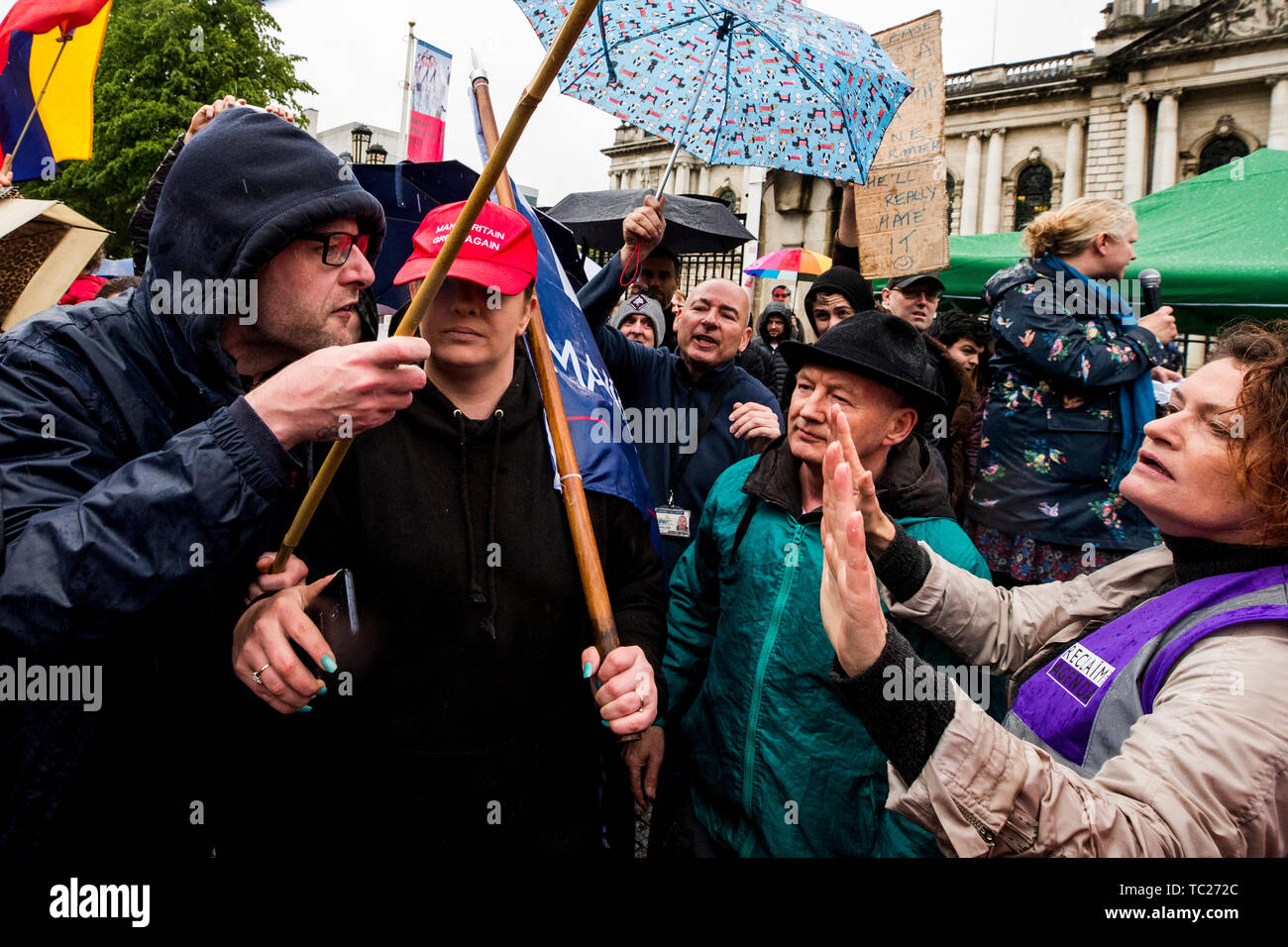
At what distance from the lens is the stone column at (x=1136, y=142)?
3219cm

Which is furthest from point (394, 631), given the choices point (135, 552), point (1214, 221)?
point (1214, 221)

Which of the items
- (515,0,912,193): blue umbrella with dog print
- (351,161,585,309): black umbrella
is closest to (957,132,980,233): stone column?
(515,0,912,193): blue umbrella with dog print

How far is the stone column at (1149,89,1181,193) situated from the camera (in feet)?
103

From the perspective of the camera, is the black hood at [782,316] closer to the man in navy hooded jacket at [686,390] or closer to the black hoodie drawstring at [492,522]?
the man in navy hooded jacket at [686,390]

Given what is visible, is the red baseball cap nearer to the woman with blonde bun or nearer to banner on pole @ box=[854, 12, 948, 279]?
the woman with blonde bun

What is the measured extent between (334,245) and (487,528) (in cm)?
72

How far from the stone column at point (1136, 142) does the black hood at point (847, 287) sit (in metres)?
34.2

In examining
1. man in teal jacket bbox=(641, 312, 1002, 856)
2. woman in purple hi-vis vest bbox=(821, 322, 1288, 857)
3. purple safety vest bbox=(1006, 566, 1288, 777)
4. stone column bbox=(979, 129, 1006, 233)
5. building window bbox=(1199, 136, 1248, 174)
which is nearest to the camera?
woman in purple hi-vis vest bbox=(821, 322, 1288, 857)

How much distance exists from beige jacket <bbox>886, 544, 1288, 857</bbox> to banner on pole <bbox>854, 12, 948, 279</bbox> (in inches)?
137

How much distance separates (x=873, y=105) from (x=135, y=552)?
285 cm

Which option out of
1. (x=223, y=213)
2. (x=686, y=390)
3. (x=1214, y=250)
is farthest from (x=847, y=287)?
(x=1214, y=250)
